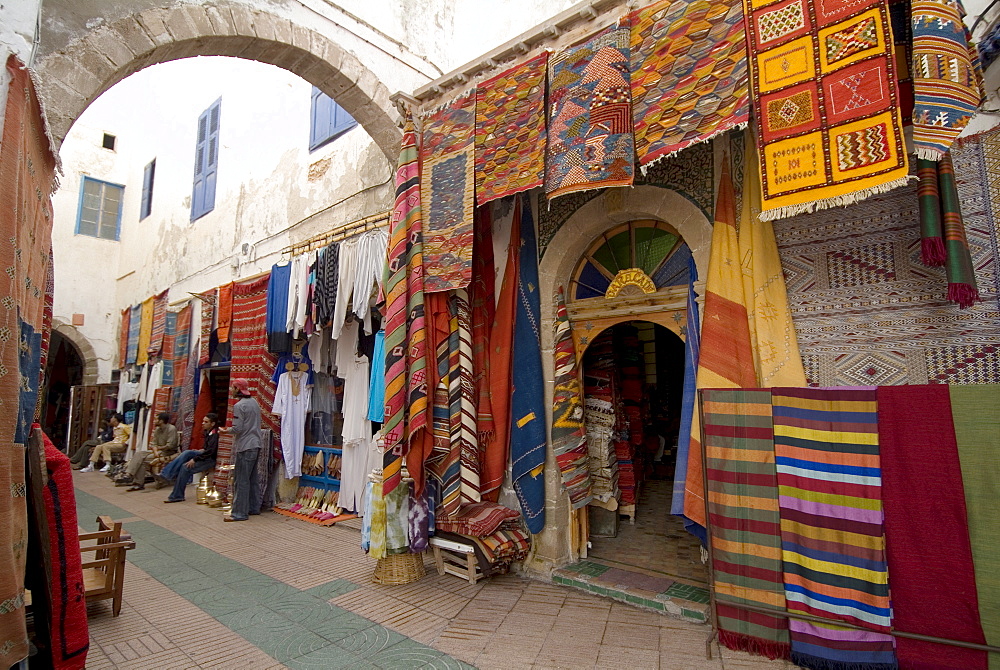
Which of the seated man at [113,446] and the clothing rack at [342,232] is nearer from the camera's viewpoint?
the clothing rack at [342,232]

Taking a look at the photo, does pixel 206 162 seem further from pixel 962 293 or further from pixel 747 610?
pixel 962 293

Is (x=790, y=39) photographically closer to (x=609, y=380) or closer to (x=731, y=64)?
(x=731, y=64)

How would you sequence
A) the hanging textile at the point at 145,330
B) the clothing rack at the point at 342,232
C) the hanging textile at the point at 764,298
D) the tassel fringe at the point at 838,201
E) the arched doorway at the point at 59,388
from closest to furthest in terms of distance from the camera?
1. the tassel fringe at the point at 838,201
2. the hanging textile at the point at 764,298
3. the clothing rack at the point at 342,232
4. the hanging textile at the point at 145,330
5. the arched doorway at the point at 59,388

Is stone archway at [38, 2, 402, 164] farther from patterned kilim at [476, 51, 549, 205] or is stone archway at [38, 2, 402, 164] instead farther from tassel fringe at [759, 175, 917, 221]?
tassel fringe at [759, 175, 917, 221]

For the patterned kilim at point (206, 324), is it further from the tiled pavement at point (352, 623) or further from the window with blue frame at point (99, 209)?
the window with blue frame at point (99, 209)

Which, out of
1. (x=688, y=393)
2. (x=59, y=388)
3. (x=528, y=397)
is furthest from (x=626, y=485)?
(x=59, y=388)

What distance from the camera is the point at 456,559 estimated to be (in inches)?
178

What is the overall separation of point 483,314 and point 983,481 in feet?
12.0

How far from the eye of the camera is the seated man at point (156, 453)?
31.1 feet

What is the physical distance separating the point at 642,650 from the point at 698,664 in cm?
34

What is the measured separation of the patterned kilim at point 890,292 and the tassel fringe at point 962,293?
0.26 feet

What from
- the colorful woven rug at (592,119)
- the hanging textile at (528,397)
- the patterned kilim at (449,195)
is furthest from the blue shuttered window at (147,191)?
the colorful woven rug at (592,119)

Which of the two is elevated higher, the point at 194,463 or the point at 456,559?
the point at 194,463

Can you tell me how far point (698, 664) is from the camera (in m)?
2.95
